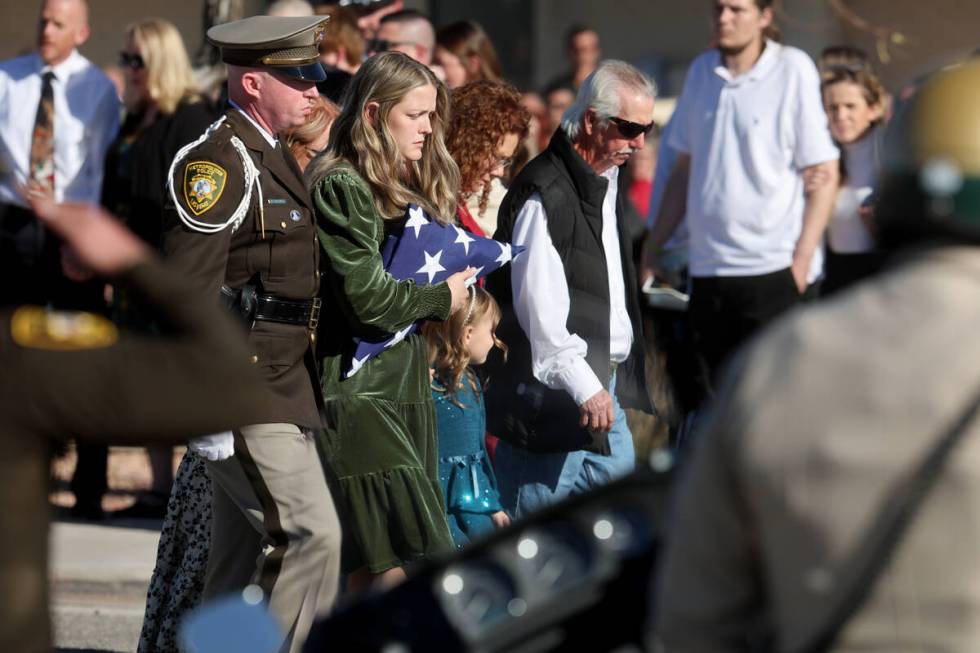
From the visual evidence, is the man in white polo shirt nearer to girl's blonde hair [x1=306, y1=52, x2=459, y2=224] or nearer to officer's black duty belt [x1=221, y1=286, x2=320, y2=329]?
girl's blonde hair [x1=306, y1=52, x2=459, y2=224]

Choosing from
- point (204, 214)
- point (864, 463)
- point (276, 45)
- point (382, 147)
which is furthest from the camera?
point (382, 147)

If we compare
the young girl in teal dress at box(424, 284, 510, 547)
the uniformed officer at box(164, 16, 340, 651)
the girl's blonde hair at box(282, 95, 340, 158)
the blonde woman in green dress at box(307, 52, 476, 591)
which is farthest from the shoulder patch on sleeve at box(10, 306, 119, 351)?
the girl's blonde hair at box(282, 95, 340, 158)

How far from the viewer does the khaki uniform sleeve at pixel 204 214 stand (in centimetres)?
471

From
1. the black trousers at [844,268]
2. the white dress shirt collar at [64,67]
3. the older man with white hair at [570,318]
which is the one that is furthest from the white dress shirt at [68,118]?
the black trousers at [844,268]

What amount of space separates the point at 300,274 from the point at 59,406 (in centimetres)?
226

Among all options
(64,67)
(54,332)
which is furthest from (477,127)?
(54,332)

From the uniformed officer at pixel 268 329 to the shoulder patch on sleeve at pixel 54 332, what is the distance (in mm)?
1888

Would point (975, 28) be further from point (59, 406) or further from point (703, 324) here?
point (59, 406)

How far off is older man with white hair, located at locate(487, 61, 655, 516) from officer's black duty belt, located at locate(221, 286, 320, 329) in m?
1.12

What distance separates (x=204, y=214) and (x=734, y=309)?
3.50 m

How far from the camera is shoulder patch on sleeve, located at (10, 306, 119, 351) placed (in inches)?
107

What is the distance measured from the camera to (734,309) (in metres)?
7.75

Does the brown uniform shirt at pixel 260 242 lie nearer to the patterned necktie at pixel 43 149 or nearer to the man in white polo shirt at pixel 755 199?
the man in white polo shirt at pixel 755 199

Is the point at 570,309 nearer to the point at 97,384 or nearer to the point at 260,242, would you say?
the point at 260,242
